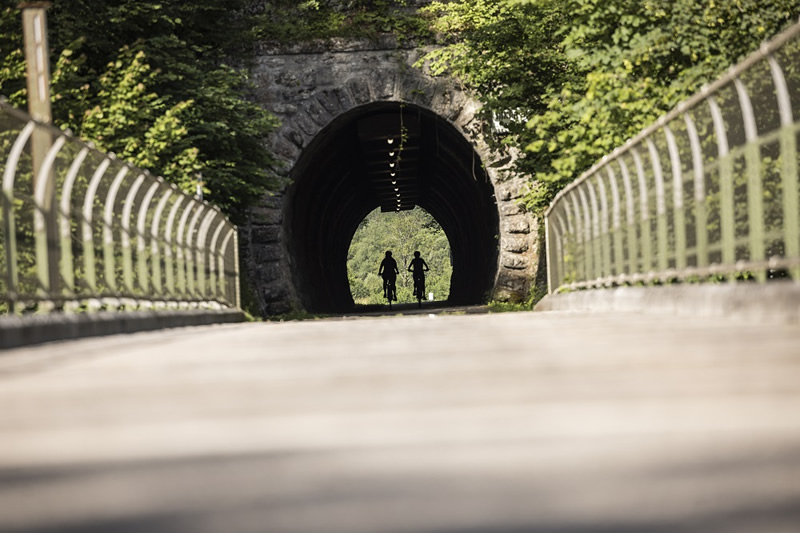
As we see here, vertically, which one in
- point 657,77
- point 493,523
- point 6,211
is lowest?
point 493,523

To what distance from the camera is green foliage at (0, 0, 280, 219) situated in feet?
61.1

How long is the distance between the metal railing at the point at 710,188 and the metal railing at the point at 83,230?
13.3 ft

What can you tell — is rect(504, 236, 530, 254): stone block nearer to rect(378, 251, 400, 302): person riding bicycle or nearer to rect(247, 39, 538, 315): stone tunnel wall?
rect(247, 39, 538, 315): stone tunnel wall

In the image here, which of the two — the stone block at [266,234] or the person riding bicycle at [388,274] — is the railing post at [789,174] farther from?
the person riding bicycle at [388,274]

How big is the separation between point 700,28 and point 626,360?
1222 cm

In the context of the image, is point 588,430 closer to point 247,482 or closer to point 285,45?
point 247,482

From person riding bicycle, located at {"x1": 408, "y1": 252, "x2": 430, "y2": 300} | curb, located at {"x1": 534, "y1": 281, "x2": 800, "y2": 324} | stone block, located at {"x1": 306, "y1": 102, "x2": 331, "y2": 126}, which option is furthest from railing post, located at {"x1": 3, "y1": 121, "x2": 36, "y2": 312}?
person riding bicycle, located at {"x1": 408, "y1": 252, "x2": 430, "y2": 300}

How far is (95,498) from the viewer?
2.15m

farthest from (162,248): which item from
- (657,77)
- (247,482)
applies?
(247,482)

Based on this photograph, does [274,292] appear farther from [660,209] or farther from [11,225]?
[11,225]

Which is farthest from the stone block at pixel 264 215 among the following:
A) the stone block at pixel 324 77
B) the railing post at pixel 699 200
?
the railing post at pixel 699 200

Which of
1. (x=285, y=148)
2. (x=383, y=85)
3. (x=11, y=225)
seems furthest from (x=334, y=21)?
(x=11, y=225)

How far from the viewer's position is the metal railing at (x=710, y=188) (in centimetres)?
652

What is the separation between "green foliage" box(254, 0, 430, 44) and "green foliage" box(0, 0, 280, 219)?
1.18 metres
